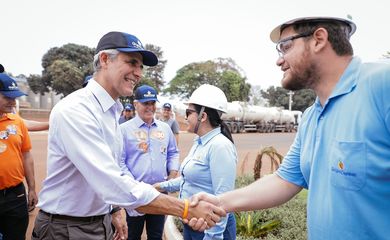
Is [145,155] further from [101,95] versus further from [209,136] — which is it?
[101,95]

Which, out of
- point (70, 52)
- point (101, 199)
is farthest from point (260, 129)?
point (101, 199)

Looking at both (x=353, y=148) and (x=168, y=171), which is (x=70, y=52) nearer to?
(x=168, y=171)

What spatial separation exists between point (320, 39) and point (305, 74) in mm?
198

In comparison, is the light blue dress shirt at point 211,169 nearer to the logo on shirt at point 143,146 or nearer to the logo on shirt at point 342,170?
the logo on shirt at point 143,146

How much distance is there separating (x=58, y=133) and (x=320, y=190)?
1.64m

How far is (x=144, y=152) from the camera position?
4441 millimetres

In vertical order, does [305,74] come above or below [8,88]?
above

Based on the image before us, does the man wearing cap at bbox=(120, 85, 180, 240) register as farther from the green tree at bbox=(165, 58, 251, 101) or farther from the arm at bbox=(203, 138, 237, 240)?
the green tree at bbox=(165, 58, 251, 101)

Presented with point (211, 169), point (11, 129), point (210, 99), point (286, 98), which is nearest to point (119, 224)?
point (211, 169)

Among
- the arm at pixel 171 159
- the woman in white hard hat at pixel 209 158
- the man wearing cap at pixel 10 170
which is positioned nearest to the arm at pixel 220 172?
the woman in white hard hat at pixel 209 158

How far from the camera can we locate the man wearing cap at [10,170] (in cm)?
387

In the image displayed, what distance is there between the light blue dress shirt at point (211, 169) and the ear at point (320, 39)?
4.71 feet

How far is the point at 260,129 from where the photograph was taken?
122 feet

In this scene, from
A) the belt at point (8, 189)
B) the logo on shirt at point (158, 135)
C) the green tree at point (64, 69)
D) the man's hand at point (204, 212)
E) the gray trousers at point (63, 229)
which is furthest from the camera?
the green tree at point (64, 69)
